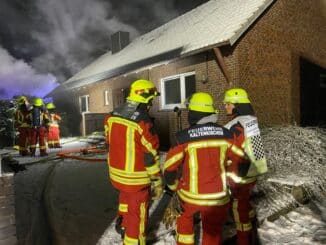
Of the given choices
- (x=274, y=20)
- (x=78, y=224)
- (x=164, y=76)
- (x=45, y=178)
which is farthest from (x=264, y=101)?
(x=78, y=224)

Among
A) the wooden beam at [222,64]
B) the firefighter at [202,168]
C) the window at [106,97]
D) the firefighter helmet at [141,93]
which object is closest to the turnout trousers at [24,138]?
the window at [106,97]

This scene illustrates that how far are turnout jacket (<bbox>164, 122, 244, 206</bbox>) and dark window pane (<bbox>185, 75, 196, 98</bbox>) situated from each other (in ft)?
27.1

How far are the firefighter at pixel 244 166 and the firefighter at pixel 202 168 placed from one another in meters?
0.63

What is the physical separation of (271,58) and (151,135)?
8.56 m

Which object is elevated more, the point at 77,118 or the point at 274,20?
the point at 274,20

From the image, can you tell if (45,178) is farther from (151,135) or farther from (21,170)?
(151,135)

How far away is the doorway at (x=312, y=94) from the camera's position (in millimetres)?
11922

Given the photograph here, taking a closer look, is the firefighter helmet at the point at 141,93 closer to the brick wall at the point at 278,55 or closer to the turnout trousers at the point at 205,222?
the turnout trousers at the point at 205,222

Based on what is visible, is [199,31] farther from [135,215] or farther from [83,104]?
[83,104]

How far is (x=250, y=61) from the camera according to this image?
33.2ft

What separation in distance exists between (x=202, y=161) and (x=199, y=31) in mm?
9790

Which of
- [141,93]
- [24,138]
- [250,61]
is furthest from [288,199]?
[24,138]

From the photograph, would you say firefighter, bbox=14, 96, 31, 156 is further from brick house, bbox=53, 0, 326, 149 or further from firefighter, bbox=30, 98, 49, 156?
brick house, bbox=53, 0, 326, 149

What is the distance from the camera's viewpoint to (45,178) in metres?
7.09
